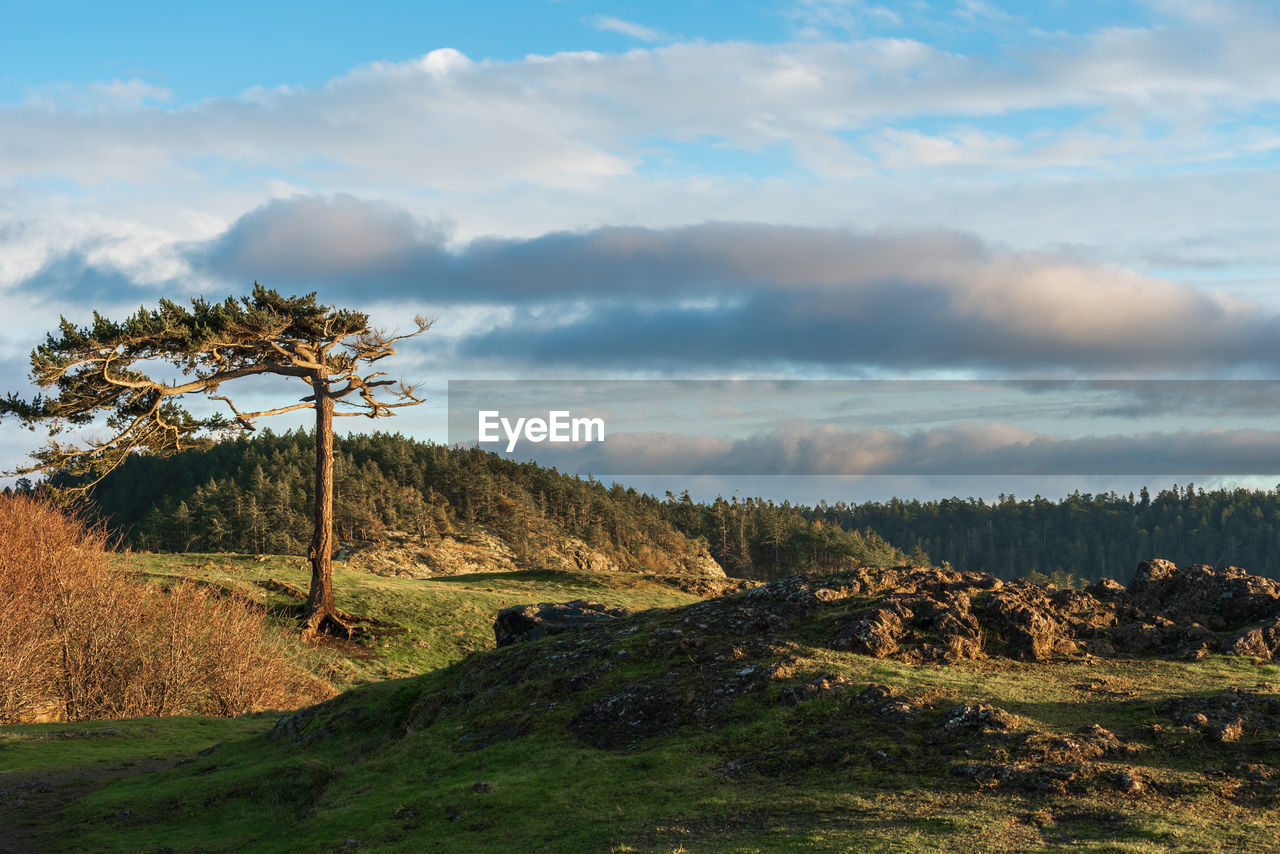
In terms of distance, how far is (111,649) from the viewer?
1185 inches

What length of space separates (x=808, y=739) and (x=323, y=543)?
33789 millimetres

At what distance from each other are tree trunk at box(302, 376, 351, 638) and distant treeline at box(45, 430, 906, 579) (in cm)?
4586

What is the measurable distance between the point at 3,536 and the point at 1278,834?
3960 cm

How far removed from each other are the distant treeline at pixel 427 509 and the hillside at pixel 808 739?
240ft

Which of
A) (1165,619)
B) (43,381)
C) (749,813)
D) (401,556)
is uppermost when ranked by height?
(43,381)

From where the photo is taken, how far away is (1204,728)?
38.6 feet

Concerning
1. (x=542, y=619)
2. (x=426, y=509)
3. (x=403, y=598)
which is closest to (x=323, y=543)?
(x=403, y=598)

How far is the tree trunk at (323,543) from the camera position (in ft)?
137

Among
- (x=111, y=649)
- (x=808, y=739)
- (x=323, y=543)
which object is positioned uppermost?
(x=808, y=739)

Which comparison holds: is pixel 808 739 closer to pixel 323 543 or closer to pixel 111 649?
pixel 111 649

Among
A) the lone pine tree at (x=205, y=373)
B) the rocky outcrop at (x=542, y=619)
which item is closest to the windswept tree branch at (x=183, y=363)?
the lone pine tree at (x=205, y=373)

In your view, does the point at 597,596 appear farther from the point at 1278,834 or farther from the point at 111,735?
the point at 1278,834

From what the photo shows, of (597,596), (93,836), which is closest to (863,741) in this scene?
(93,836)

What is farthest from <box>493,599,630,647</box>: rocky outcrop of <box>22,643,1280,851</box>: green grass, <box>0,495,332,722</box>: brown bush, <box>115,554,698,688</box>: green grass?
<box>115,554,698,688</box>: green grass
